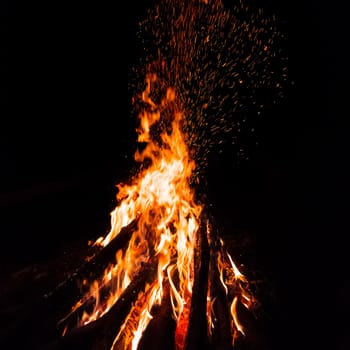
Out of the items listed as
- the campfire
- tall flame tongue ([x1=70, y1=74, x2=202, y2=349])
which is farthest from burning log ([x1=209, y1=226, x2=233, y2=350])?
tall flame tongue ([x1=70, y1=74, x2=202, y2=349])

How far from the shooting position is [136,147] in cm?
533

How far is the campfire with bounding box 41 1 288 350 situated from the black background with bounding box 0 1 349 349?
59cm

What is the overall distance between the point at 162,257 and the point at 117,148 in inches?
107

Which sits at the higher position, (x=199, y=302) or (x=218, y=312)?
(x=199, y=302)

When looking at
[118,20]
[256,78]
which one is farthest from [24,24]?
[256,78]

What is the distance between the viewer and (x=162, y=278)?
2697 millimetres

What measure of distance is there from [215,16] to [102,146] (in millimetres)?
2439

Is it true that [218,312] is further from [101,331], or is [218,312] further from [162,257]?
[101,331]

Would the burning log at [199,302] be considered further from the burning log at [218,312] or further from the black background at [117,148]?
the black background at [117,148]

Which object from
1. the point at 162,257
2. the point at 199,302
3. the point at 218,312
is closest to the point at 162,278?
the point at 162,257

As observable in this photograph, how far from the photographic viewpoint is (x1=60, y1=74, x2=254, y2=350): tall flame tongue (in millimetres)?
2424

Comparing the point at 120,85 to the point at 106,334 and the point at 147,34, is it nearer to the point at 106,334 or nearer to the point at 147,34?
the point at 147,34

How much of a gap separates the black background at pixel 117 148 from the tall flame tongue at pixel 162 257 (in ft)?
2.45

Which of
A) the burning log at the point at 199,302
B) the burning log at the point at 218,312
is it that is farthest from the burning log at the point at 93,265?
the burning log at the point at 218,312
